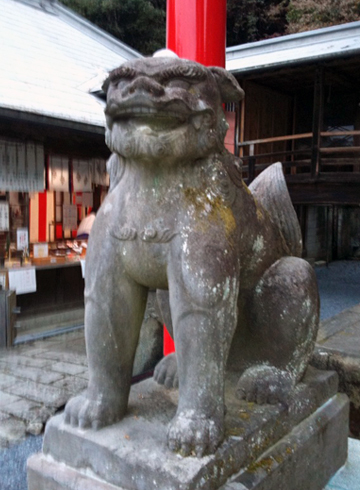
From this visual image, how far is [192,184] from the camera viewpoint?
153 cm

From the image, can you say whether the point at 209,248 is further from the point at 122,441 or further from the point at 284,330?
the point at 122,441

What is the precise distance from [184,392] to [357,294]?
22.9 ft

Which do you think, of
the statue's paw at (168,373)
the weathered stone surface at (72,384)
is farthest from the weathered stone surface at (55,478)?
the weathered stone surface at (72,384)

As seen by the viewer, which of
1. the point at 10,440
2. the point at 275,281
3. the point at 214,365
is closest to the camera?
the point at 214,365

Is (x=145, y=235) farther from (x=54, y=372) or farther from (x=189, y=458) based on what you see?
(x=54, y=372)

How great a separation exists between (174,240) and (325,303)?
6096 mm

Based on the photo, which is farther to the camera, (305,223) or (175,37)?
(305,223)

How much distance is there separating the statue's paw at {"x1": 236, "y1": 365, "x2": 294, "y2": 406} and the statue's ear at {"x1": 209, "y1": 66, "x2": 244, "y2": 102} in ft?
3.40

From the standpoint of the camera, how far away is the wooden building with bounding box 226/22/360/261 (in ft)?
22.3

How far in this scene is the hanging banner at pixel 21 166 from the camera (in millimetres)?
5770

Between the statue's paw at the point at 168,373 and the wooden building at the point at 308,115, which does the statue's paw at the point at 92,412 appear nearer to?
the statue's paw at the point at 168,373

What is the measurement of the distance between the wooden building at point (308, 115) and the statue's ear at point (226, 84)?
194 inches

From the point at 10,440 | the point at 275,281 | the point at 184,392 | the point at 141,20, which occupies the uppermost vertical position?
the point at 141,20

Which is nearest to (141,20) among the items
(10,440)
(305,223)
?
(305,223)
